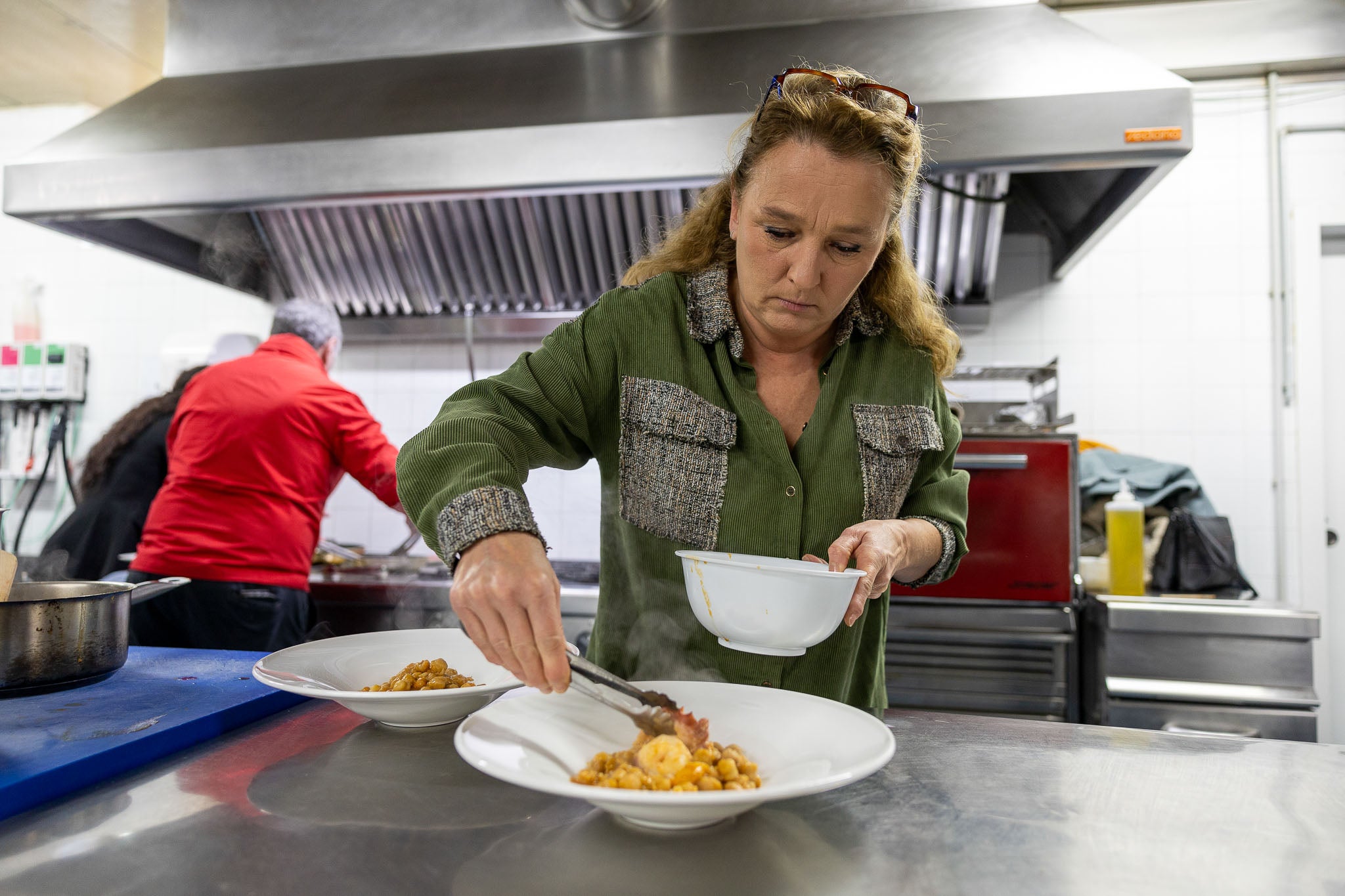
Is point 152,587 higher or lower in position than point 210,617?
higher

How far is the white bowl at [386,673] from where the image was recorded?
975mm

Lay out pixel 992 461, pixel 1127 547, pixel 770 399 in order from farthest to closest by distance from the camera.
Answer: pixel 1127 547, pixel 992 461, pixel 770 399

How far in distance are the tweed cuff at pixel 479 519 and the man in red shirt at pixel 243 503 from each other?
176 cm

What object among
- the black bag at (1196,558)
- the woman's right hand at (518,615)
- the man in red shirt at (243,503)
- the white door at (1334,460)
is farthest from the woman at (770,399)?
the white door at (1334,460)

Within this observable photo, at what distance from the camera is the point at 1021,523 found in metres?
2.68

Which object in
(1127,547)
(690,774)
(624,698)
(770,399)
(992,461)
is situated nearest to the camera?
(690,774)

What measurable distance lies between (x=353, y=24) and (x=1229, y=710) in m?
3.55

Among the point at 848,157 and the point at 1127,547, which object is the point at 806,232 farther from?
the point at 1127,547

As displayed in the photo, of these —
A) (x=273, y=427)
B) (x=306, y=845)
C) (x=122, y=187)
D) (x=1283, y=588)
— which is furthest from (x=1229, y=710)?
(x=122, y=187)

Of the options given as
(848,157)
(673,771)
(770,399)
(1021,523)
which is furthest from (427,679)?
(1021,523)

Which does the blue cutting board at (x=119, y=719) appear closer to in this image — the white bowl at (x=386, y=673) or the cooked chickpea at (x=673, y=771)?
the white bowl at (x=386, y=673)

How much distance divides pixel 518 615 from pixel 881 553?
498mm

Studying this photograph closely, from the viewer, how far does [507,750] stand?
2.54 ft

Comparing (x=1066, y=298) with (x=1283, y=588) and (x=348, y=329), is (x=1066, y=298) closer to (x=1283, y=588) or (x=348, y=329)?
(x=1283, y=588)
